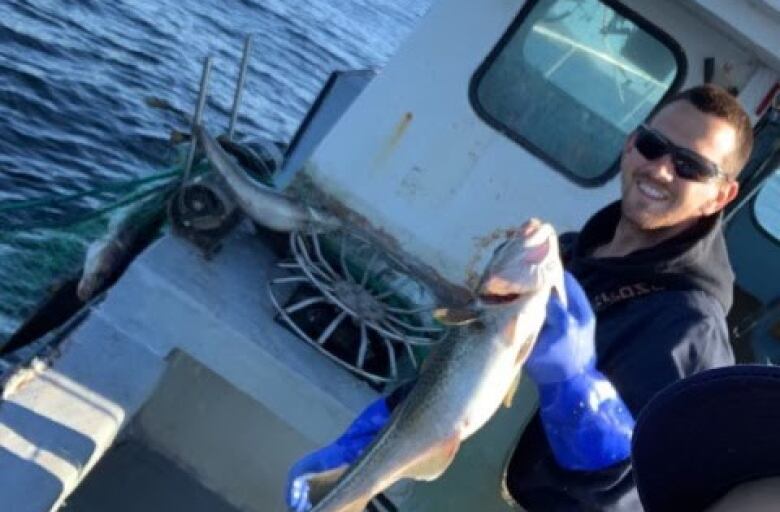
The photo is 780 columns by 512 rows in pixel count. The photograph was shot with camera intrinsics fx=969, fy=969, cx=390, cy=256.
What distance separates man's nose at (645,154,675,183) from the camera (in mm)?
3181

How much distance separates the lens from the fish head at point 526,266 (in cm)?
279

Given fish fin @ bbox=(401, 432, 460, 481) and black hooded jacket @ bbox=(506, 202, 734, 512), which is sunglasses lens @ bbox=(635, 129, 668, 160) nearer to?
black hooded jacket @ bbox=(506, 202, 734, 512)

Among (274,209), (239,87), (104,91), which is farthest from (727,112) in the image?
(104,91)

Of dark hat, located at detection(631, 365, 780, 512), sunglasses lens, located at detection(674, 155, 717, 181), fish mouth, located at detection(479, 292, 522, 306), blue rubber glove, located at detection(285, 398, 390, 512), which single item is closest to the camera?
dark hat, located at detection(631, 365, 780, 512)

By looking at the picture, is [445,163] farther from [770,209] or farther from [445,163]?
[770,209]

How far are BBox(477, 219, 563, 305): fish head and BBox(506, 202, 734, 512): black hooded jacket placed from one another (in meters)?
0.31

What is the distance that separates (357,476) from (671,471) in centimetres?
172

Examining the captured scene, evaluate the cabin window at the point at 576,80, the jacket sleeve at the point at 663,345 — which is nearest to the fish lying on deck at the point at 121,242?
the cabin window at the point at 576,80

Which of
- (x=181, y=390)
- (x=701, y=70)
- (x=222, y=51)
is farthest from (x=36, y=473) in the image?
(x=222, y=51)

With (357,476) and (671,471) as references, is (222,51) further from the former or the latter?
(671,471)

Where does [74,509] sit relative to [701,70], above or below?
below

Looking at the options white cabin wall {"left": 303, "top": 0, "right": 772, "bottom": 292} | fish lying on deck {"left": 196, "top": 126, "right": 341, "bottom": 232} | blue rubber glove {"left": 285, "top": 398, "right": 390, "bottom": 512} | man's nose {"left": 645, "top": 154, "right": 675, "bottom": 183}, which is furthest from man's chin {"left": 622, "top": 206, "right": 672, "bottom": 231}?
fish lying on deck {"left": 196, "top": 126, "right": 341, "bottom": 232}

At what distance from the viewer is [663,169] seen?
126 inches

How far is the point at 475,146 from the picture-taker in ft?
20.9
